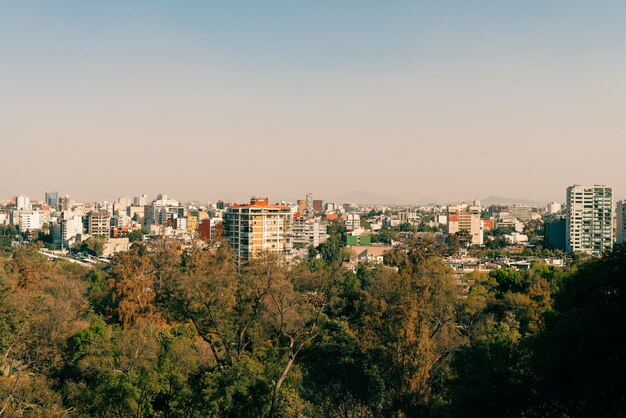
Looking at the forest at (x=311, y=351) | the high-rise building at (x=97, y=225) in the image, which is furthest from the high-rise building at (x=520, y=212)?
the forest at (x=311, y=351)

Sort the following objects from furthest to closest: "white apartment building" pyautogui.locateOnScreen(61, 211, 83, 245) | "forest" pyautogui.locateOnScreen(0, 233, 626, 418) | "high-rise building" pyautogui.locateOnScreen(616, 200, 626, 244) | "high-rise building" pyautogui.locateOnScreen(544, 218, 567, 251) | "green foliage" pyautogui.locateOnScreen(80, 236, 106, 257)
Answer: "white apartment building" pyautogui.locateOnScreen(61, 211, 83, 245), "green foliage" pyautogui.locateOnScreen(80, 236, 106, 257), "high-rise building" pyautogui.locateOnScreen(544, 218, 567, 251), "high-rise building" pyautogui.locateOnScreen(616, 200, 626, 244), "forest" pyautogui.locateOnScreen(0, 233, 626, 418)

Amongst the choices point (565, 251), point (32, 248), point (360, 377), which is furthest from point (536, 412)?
point (565, 251)

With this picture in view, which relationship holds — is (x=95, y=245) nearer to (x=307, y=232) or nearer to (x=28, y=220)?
(x=307, y=232)

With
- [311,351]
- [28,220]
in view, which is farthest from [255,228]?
[28,220]

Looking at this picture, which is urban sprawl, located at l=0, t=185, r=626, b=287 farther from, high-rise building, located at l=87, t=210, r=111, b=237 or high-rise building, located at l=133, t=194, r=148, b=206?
high-rise building, located at l=133, t=194, r=148, b=206

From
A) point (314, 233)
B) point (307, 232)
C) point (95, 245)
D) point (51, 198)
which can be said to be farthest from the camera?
point (51, 198)

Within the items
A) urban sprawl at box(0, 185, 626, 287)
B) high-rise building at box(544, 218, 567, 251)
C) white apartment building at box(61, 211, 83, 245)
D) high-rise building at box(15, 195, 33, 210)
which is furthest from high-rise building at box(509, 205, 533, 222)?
high-rise building at box(15, 195, 33, 210)

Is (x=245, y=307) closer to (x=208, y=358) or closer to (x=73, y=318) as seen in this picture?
(x=208, y=358)
